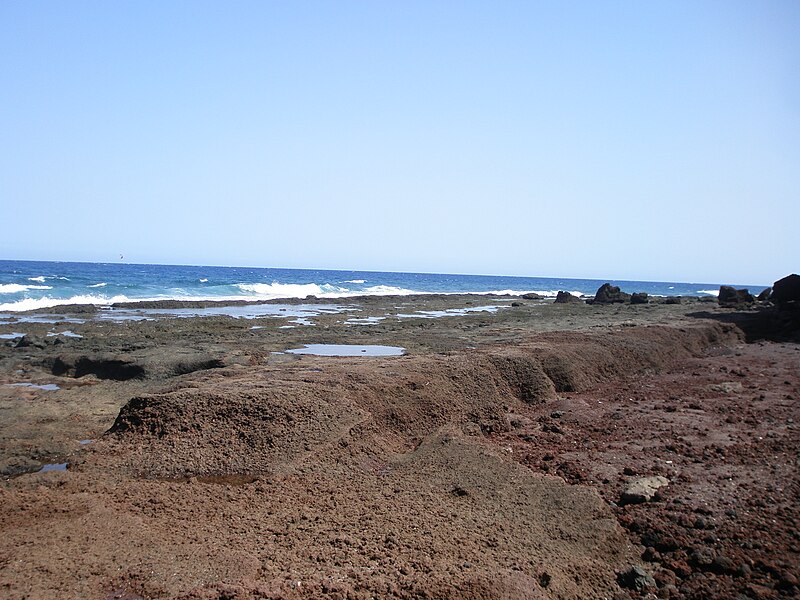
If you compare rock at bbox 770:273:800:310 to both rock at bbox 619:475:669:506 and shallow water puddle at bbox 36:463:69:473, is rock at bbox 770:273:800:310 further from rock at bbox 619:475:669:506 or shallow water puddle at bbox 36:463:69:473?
shallow water puddle at bbox 36:463:69:473

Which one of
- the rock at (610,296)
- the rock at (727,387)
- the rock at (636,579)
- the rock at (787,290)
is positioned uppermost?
the rock at (787,290)

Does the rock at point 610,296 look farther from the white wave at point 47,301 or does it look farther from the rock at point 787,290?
the white wave at point 47,301

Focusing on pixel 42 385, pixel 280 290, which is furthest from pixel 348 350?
pixel 280 290

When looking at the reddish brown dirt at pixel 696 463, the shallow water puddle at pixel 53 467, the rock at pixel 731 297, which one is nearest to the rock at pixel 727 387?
the reddish brown dirt at pixel 696 463

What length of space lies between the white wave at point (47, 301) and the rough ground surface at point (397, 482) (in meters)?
19.3

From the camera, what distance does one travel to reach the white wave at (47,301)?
2741cm

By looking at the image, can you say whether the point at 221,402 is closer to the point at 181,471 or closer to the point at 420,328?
the point at 181,471

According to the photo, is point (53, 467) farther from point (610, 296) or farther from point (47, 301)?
point (610, 296)

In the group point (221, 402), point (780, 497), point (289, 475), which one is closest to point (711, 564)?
point (780, 497)

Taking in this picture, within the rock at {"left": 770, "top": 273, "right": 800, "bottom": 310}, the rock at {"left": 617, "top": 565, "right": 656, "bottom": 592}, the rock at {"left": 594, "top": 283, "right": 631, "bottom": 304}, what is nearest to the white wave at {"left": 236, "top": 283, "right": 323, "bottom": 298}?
the rock at {"left": 594, "top": 283, "right": 631, "bottom": 304}

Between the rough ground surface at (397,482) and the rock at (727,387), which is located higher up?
the rock at (727,387)

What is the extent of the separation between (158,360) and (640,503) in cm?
970

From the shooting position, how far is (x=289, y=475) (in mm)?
5859

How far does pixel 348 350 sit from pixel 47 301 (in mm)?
24105
